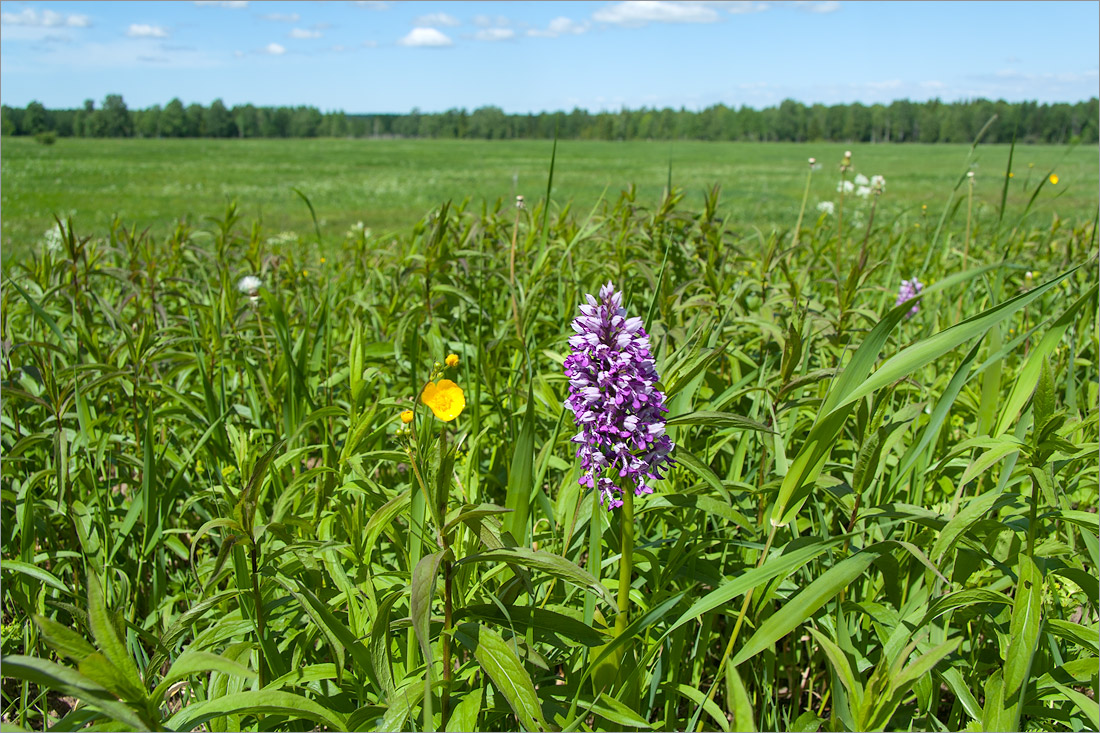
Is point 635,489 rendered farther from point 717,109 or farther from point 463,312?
point 717,109

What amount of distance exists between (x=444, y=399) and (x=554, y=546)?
0.41m

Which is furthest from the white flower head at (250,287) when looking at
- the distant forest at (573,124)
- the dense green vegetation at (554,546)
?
the distant forest at (573,124)

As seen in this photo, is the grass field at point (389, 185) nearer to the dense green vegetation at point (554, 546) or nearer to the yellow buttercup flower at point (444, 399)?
the dense green vegetation at point (554, 546)

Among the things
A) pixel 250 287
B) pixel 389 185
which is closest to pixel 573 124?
pixel 389 185

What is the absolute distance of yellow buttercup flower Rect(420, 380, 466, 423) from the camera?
59.0 inches

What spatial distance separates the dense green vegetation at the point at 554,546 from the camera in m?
1.11

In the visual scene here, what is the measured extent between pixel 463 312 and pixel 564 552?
1.52 meters

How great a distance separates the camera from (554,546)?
155 cm

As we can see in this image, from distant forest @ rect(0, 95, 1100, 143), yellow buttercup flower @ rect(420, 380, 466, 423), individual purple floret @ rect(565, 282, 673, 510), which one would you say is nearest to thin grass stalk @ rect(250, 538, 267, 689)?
yellow buttercup flower @ rect(420, 380, 466, 423)

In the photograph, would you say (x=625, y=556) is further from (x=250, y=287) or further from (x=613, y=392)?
(x=250, y=287)

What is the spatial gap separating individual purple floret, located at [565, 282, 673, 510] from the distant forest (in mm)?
87515

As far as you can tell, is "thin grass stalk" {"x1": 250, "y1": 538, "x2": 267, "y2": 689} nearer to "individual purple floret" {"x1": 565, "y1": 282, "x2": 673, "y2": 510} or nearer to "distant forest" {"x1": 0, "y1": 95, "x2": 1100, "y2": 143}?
"individual purple floret" {"x1": 565, "y1": 282, "x2": 673, "y2": 510}

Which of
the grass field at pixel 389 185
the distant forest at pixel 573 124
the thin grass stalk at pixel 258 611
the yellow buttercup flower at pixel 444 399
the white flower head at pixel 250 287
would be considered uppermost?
the distant forest at pixel 573 124

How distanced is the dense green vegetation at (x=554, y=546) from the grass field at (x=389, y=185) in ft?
21.2
